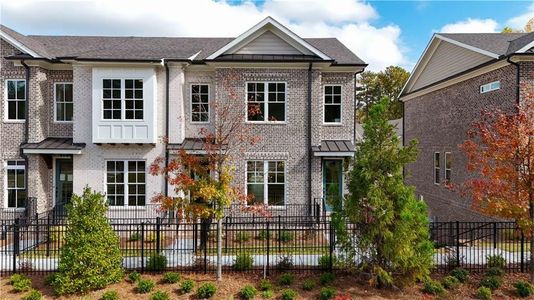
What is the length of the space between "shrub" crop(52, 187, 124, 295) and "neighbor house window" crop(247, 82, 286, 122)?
27.3ft

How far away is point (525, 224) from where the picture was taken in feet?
32.2

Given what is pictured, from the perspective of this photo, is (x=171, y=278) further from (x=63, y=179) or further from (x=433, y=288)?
(x=63, y=179)

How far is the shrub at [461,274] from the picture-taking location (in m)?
10.1

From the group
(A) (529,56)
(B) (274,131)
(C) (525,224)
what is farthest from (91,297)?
(A) (529,56)

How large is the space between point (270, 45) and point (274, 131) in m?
3.88

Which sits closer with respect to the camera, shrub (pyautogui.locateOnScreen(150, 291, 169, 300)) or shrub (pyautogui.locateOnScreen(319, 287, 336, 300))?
shrub (pyautogui.locateOnScreen(150, 291, 169, 300))

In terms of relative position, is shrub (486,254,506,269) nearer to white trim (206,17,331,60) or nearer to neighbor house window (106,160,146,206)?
white trim (206,17,331,60)

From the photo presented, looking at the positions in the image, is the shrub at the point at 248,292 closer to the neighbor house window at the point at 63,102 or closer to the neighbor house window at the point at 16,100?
the neighbor house window at the point at 63,102

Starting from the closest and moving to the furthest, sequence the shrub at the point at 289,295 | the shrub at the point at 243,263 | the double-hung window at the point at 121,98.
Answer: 1. the shrub at the point at 289,295
2. the shrub at the point at 243,263
3. the double-hung window at the point at 121,98

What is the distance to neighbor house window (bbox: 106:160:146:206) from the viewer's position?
53.8 feet

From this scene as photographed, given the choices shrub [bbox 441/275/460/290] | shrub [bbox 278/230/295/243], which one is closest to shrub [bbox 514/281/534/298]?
shrub [bbox 441/275/460/290]

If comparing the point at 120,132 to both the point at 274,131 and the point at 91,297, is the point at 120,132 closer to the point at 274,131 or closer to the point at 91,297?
the point at 274,131

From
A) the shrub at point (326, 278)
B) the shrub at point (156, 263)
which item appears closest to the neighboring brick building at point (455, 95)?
the shrub at point (326, 278)

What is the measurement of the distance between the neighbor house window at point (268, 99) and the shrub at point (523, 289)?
34.0 feet
